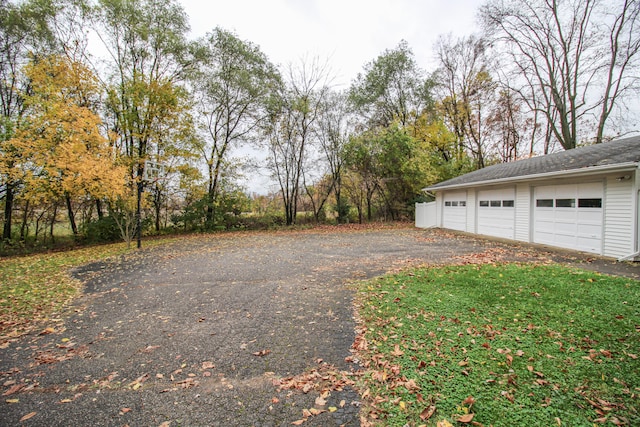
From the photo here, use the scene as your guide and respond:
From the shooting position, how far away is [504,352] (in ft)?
9.41

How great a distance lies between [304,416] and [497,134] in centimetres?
2431

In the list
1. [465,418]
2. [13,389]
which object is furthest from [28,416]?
[465,418]

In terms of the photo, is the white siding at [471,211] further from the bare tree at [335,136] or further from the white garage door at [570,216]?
the bare tree at [335,136]

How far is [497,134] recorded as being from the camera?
20500 millimetres

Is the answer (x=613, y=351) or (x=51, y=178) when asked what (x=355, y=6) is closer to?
(x=613, y=351)

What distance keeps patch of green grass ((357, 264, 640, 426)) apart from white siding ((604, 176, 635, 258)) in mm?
2684

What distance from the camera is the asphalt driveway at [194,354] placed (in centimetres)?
221

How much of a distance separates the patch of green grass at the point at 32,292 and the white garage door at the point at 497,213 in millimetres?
13600

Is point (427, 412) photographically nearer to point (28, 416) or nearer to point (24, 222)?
point (28, 416)

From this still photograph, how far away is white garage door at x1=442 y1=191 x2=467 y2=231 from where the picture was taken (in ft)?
45.2

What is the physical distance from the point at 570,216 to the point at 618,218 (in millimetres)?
1298

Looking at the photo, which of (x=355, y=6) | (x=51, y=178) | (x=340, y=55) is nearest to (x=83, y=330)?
(x=51, y=178)

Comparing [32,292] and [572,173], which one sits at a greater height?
[572,173]

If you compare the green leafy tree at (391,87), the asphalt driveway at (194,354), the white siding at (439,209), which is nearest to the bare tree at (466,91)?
the green leafy tree at (391,87)
